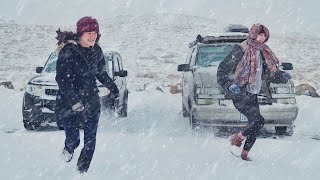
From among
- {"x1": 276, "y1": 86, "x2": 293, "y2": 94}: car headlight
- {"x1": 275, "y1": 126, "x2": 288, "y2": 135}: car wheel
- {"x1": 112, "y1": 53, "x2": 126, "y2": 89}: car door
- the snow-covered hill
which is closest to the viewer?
{"x1": 276, "y1": 86, "x2": 293, "y2": 94}: car headlight

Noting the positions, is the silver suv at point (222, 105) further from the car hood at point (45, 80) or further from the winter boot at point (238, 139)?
the car hood at point (45, 80)

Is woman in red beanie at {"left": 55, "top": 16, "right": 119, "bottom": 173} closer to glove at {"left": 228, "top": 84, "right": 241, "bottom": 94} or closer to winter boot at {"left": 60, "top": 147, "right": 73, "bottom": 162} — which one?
winter boot at {"left": 60, "top": 147, "right": 73, "bottom": 162}

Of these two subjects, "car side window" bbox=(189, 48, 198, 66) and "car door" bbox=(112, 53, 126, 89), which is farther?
"car door" bbox=(112, 53, 126, 89)

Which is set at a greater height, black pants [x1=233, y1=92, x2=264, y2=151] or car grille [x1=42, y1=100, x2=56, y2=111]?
black pants [x1=233, y1=92, x2=264, y2=151]

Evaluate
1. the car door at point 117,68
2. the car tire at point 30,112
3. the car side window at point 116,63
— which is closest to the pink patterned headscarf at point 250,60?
the car tire at point 30,112

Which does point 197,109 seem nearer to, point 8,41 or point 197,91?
point 197,91

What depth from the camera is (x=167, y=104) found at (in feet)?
52.0

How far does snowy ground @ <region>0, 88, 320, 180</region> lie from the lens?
20.2ft

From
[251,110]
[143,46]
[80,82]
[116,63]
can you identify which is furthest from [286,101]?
[143,46]

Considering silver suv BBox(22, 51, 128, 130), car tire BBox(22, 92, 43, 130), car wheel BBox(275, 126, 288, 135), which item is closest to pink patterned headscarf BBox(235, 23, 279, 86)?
car wheel BBox(275, 126, 288, 135)

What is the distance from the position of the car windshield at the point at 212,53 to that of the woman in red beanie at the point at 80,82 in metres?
4.93

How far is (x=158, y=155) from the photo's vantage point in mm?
7391

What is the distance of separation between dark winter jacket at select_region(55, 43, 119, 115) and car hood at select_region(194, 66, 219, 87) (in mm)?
3638

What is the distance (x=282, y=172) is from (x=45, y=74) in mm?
6057
